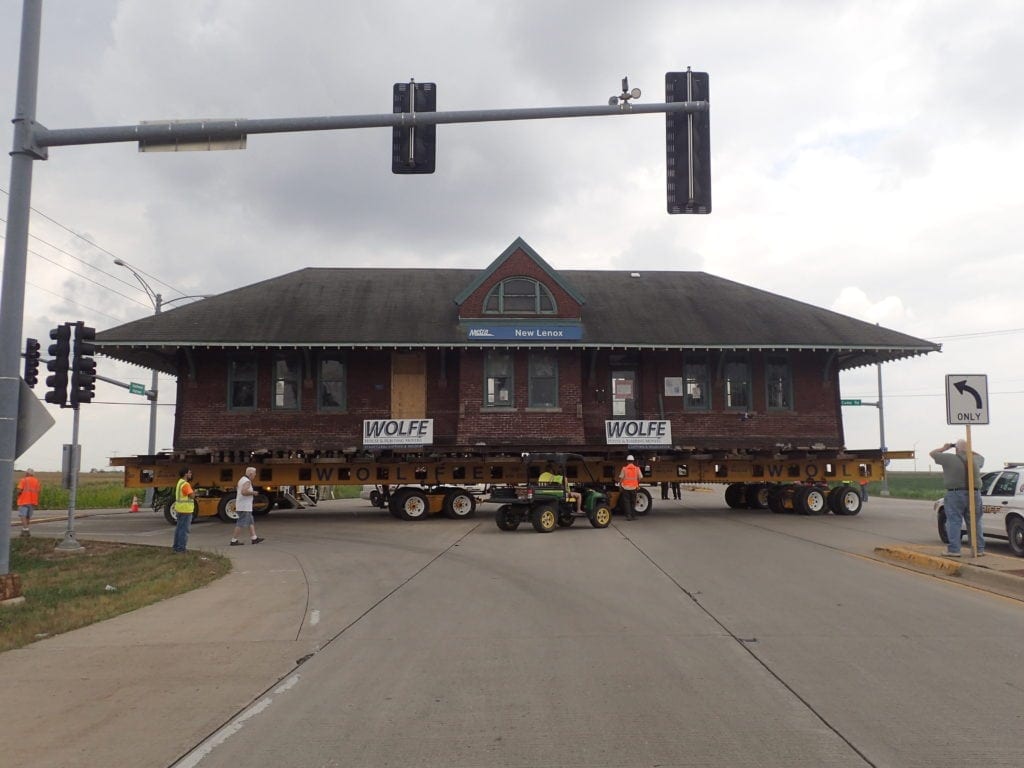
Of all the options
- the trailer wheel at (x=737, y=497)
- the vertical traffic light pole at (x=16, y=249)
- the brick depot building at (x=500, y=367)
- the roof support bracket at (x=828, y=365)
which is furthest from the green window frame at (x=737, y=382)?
the vertical traffic light pole at (x=16, y=249)

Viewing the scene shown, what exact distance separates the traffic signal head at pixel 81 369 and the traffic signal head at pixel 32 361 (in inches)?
240

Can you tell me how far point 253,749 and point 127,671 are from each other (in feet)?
9.06

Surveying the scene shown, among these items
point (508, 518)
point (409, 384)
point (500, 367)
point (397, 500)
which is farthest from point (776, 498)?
point (409, 384)

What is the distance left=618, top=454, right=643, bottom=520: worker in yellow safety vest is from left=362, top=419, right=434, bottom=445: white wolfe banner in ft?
20.0

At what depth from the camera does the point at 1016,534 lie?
1429 cm

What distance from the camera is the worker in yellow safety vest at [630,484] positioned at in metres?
A: 22.5

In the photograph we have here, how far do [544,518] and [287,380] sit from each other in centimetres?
1112

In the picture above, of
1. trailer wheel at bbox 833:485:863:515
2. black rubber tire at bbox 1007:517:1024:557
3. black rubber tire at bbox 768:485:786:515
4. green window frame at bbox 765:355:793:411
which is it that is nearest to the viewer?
black rubber tire at bbox 1007:517:1024:557

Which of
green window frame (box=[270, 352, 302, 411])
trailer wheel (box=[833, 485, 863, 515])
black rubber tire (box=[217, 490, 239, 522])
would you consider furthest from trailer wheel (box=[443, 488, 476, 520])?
trailer wheel (box=[833, 485, 863, 515])

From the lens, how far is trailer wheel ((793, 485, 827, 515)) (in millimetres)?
24453

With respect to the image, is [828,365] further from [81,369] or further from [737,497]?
[81,369]

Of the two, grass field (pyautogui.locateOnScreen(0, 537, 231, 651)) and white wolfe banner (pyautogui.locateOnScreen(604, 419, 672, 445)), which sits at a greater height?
white wolfe banner (pyautogui.locateOnScreen(604, 419, 672, 445))

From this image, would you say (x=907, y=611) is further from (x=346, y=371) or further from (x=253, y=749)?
(x=346, y=371)

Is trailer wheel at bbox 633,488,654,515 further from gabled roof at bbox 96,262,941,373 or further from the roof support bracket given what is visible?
the roof support bracket
